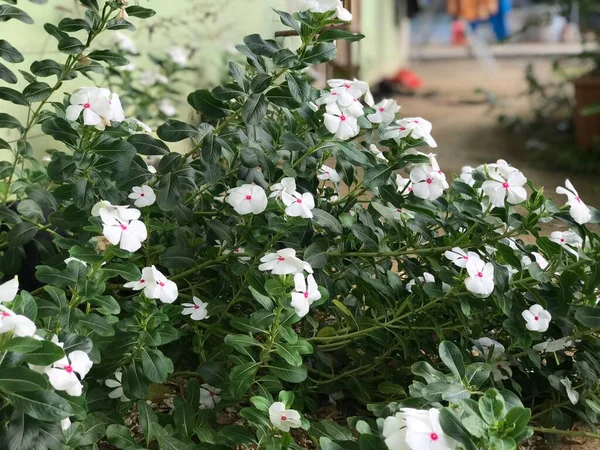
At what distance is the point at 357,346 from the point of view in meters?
1.59

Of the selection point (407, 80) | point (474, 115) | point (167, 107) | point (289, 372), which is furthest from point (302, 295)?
point (407, 80)

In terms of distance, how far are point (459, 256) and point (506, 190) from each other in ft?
0.51

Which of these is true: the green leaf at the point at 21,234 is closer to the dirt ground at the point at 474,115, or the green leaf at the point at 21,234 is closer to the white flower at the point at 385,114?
the white flower at the point at 385,114

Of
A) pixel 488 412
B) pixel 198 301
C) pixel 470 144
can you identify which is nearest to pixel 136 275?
pixel 198 301

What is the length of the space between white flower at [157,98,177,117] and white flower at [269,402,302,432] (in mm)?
1757

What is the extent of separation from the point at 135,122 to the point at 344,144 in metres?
0.44

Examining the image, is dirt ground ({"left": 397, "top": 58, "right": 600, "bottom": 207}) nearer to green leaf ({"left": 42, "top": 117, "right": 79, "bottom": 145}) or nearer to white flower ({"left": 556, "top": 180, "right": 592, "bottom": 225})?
white flower ({"left": 556, "top": 180, "right": 592, "bottom": 225})

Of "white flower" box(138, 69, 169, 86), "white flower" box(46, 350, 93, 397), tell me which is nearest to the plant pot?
"white flower" box(138, 69, 169, 86)

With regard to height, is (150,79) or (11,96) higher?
Result: (11,96)

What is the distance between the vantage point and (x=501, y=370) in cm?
147

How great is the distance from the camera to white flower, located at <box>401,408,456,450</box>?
3.16 ft

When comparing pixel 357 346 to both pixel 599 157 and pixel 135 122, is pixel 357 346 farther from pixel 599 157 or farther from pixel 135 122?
pixel 599 157

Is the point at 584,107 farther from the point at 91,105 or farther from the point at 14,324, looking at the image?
the point at 14,324

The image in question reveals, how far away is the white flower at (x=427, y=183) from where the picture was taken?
56.5 inches
